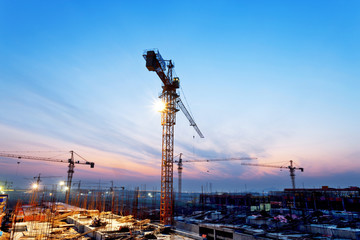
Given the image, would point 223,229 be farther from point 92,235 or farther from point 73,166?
point 73,166

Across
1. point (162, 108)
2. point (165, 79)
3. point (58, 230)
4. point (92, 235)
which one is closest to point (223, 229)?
point (92, 235)

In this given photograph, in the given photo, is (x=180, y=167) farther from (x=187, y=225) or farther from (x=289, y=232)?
(x=289, y=232)

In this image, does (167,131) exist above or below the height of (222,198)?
above

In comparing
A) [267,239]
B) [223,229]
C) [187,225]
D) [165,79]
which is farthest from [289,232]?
[165,79]

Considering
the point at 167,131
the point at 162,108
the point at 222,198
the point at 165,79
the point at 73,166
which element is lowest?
the point at 222,198

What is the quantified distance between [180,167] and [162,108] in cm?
3866

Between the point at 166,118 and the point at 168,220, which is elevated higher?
the point at 166,118

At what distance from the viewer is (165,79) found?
104 ft

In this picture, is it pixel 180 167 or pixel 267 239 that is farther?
pixel 180 167

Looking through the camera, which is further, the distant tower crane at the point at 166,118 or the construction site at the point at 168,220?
the distant tower crane at the point at 166,118

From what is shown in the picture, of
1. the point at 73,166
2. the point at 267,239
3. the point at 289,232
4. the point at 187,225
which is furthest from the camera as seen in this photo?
the point at 73,166

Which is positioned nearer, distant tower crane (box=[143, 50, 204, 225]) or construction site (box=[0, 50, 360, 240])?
construction site (box=[0, 50, 360, 240])

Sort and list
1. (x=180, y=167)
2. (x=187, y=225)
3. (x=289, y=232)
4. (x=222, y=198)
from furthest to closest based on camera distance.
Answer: (x=180, y=167) → (x=222, y=198) → (x=187, y=225) → (x=289, y=232)

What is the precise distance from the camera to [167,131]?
101ft
